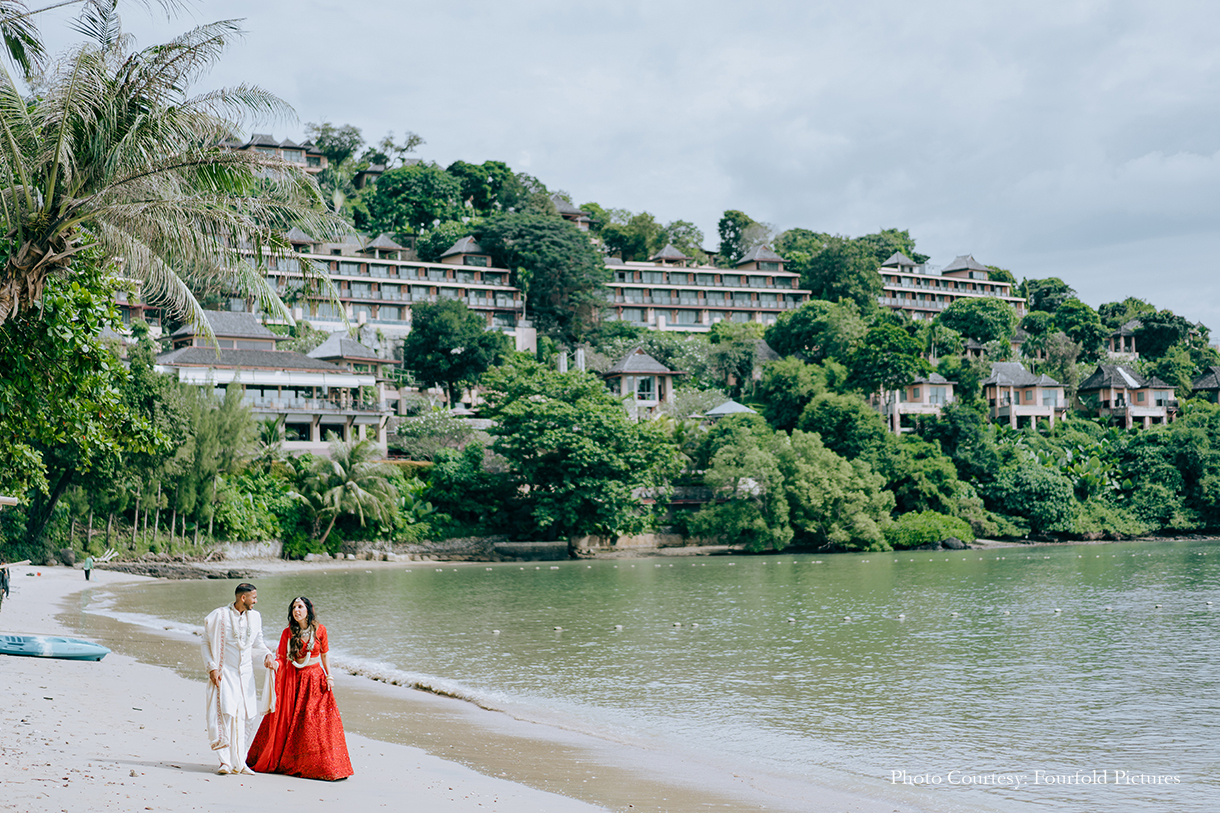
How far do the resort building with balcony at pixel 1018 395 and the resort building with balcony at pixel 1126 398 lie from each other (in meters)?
5.45

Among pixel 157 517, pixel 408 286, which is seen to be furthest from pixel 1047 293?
pixel 157 517

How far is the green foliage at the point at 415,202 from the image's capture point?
10000 centimetres

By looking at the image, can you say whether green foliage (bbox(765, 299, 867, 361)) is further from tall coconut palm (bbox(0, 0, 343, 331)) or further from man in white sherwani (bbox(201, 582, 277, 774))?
man in white sherwani (bbox(201, 582, 277, 774))

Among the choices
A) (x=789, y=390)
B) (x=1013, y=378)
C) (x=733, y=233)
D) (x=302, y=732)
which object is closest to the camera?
(x=302, y=732)

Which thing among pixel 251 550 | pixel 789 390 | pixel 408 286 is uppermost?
pixel 408 286

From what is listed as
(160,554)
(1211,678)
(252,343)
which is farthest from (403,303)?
(1211,678)

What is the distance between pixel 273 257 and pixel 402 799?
929 centimetres

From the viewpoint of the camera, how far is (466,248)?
89.6 meters

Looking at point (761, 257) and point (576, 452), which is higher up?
point (761, 257)

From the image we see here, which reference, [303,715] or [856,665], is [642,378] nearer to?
[856,665]

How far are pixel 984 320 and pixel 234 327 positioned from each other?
62662mm

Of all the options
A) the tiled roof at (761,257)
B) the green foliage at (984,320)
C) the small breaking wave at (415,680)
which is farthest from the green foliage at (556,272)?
the small breaking wave at (415,680)

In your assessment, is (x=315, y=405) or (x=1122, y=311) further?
(x=1122, y=311)

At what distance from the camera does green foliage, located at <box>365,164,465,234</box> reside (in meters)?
100
